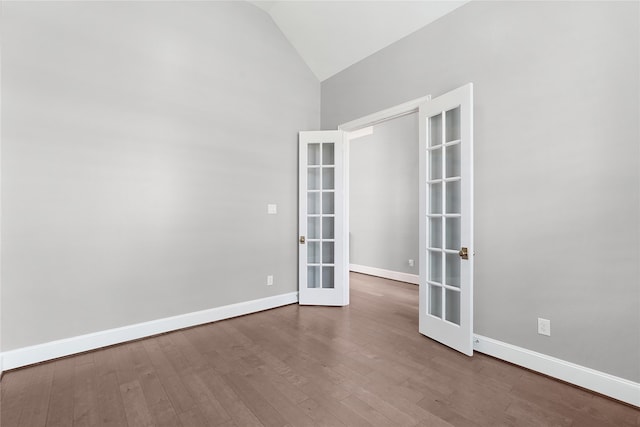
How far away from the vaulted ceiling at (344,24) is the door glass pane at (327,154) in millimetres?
1086

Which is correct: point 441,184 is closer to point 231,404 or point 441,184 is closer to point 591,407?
point 591,407

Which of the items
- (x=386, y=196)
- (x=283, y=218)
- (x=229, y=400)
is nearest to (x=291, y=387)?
(x=229, y=400)

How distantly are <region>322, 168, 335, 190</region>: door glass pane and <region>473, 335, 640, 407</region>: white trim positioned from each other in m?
2.47

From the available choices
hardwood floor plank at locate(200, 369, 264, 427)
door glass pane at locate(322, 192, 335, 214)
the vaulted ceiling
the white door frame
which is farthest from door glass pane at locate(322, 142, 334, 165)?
hardwood floor plank at locate(200, 369, 264, 427)

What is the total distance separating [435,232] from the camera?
3.05 m

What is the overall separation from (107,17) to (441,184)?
3548 mm

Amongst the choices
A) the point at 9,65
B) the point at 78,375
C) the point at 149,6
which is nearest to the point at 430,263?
the point at 78,375

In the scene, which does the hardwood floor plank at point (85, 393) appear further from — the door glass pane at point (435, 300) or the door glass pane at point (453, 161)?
the door glass pane at point (453, 161)

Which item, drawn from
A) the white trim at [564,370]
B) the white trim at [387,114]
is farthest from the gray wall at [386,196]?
the white trim at [564,370]

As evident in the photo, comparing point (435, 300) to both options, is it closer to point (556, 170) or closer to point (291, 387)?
point (556, 170)

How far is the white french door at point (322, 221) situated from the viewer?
4.02 m

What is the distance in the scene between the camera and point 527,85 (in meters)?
2.41

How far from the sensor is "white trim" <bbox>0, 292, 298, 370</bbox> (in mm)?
2395

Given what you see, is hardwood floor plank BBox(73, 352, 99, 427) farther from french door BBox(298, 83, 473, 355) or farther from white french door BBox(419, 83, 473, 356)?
white french door BBox(419, 83, 473, 356)
